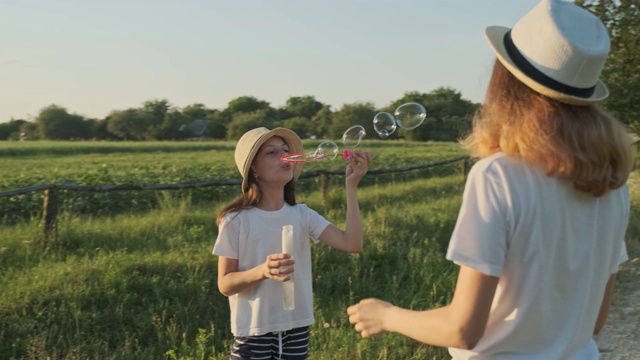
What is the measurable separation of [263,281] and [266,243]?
172mm

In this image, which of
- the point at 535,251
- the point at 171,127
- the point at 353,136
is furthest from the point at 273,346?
the point at 171,127

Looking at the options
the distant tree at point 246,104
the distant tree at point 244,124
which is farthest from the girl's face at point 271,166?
the distant tree at point 246,104

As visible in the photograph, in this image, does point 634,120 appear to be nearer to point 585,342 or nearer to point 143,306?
point 143,306

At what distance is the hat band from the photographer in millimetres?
1490

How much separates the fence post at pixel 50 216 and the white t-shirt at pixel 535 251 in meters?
6.29

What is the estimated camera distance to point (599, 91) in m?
1.59

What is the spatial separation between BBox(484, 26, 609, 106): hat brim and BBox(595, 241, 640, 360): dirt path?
377 cm

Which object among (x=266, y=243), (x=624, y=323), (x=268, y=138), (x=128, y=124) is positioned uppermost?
(x=128, y=124)

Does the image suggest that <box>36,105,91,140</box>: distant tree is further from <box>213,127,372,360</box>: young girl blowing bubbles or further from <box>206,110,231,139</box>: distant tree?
<box>213,127,372,360</box>: young girl blowing bubbles

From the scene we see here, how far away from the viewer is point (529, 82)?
150 cm

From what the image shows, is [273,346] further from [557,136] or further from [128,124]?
[128,124]

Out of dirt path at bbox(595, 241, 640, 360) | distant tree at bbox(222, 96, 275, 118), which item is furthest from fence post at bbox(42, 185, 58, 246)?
distant tree at bbox(222, 96, 275, 118)

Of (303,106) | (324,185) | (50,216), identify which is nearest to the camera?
(50,216)

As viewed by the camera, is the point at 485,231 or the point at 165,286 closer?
the point at 485,231
